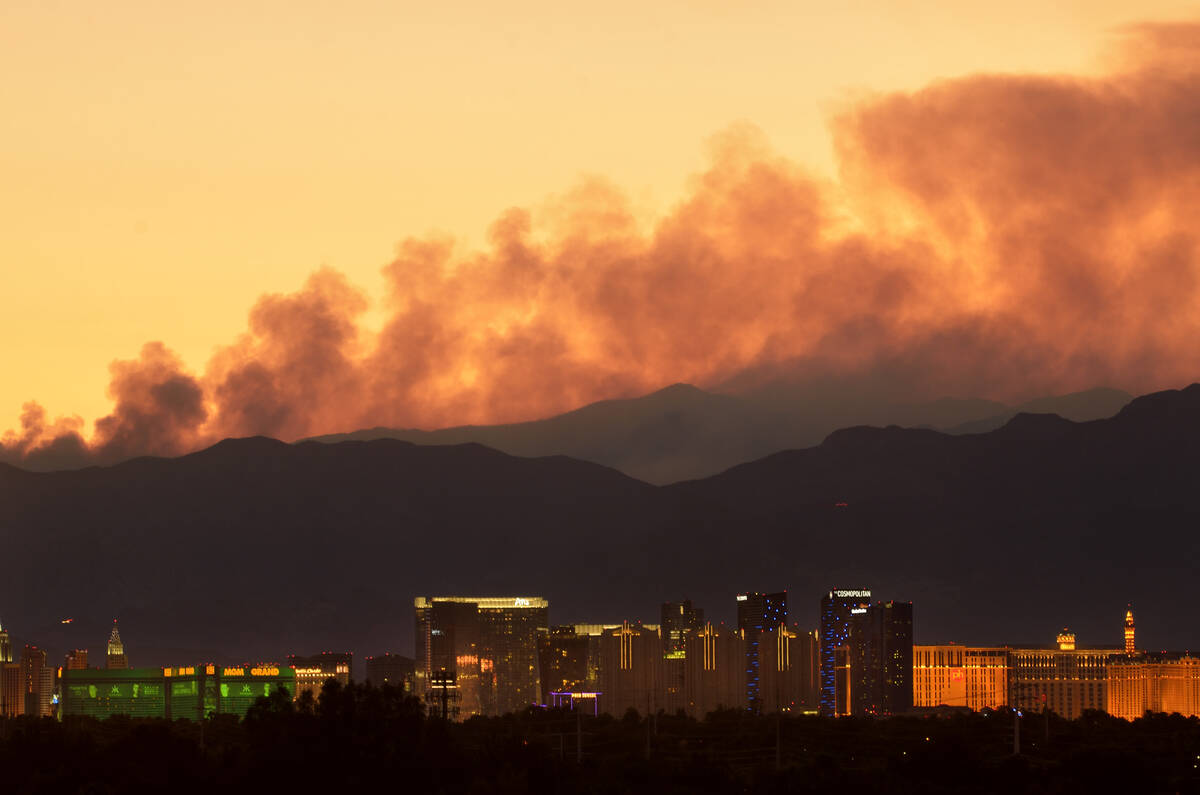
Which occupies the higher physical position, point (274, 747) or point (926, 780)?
point (274, 747)

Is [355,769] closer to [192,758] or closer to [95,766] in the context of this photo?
[192,758]

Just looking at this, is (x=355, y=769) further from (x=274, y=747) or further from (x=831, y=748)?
(x=831, y=748)

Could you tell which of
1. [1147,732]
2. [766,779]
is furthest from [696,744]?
[766,779]

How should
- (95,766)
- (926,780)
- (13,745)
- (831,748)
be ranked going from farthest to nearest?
(831,748) → (926,780) → (13,745) → (95,766)

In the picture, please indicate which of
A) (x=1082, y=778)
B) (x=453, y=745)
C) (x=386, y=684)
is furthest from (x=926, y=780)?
(x=386, y=684)

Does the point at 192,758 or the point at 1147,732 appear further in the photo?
the point at 1147,732

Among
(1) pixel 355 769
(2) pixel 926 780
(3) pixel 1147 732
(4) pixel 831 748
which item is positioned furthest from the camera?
(3) pixel 1147 732
